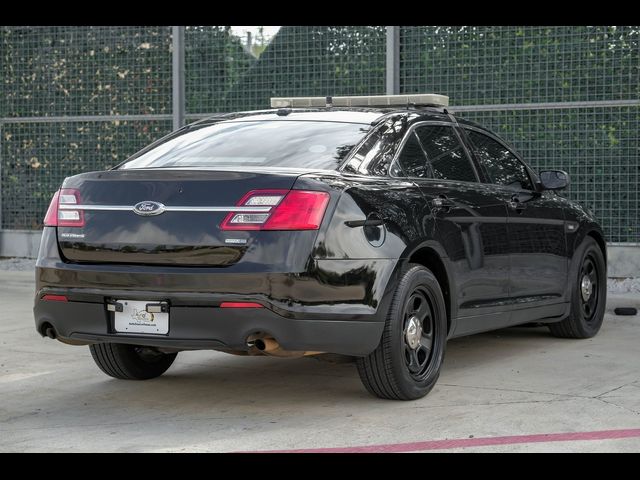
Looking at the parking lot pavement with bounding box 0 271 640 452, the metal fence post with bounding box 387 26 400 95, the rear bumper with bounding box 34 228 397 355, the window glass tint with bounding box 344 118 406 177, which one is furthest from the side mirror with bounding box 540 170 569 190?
the metal fence post with bounding box 387 26 400 95

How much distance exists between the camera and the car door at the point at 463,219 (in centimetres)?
675

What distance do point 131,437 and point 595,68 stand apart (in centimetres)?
798

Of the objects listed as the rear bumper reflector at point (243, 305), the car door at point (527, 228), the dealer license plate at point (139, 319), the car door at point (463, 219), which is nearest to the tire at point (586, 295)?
the car door at point (527, 228)

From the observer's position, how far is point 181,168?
6211 millimetres

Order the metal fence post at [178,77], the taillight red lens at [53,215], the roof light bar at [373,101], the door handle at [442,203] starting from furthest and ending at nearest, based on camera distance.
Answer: the metal fence post at [178,77] < the roof light bar at [373,101] < the door handle at [442,203] < the taillight red lens at [53,215]

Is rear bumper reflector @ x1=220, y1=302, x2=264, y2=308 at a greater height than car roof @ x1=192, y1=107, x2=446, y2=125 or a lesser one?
lesser

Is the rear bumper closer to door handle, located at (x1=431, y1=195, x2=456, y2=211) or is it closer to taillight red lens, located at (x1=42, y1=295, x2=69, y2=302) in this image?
taillight red lens, located at (x1=42, y1=295, x2=69, y2=302)

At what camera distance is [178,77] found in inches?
563

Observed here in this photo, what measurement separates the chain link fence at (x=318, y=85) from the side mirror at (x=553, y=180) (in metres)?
3.88

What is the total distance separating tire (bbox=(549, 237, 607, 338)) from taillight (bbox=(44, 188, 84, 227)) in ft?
12.7

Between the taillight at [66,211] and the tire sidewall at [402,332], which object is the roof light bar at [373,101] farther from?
the taillight at [66,211]

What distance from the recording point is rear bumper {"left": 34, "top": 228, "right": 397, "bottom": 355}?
5695 millimetres

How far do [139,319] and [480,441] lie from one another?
184cm
